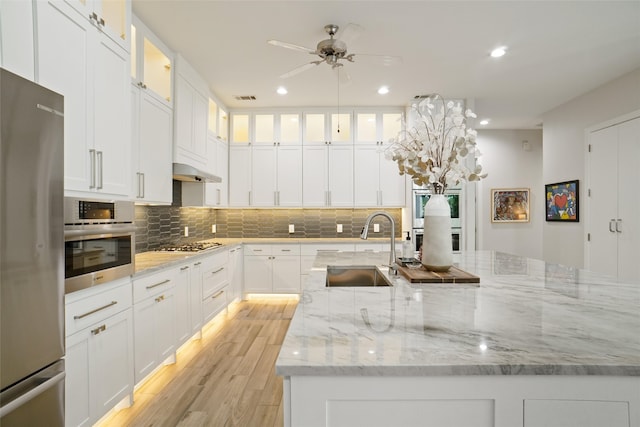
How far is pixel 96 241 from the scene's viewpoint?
1771mm

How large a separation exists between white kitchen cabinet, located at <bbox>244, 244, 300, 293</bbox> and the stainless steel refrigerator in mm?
3389

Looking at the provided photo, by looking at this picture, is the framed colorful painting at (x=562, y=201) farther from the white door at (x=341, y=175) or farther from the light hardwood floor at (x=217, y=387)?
the light hardwood floor at (x=217, y=387)

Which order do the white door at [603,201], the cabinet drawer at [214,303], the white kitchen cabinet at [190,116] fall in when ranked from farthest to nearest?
the white door at [603,201] → the cabinet drawer at [214,303] → the white kitchen cabinet at [190,116]

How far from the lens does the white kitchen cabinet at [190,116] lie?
128 inches

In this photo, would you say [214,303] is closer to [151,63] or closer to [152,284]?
[152,284]

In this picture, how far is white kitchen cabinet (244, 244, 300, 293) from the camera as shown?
4746 mm

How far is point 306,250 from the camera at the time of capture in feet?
15.6

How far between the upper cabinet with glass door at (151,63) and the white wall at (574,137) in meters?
4.96

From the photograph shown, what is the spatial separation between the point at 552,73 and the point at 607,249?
226 centimetres

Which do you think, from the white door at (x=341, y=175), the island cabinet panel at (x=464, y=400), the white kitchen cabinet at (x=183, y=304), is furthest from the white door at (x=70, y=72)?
the white door at (x=341, y=175)

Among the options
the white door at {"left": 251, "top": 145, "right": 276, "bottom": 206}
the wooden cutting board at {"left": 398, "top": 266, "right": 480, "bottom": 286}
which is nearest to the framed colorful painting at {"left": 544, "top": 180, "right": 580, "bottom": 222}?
the wooden cutting board at {"left": 398, "top": 266, "right": 480, "bottom": 286}

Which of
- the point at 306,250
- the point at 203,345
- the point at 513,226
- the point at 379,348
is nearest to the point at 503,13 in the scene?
the point at 379,348

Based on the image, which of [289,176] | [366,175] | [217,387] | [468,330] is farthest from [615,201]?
[217,387]

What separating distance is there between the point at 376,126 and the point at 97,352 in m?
4.26
